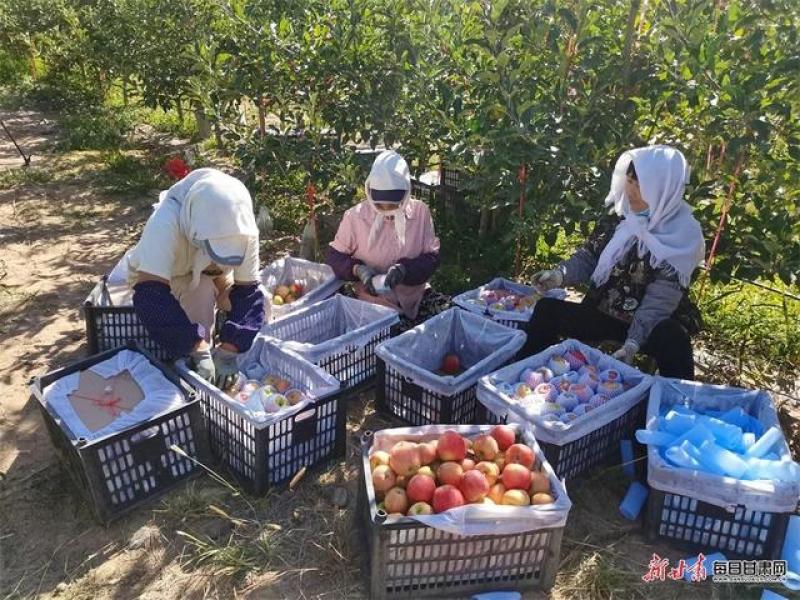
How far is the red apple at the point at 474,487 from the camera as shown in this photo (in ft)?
7.13

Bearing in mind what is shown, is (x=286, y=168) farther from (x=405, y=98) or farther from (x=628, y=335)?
(x=628, y=335)

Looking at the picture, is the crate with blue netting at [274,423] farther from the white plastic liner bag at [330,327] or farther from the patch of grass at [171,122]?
the patch of grass at [171,122]

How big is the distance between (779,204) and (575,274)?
3.22ft

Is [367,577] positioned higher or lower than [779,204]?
lower

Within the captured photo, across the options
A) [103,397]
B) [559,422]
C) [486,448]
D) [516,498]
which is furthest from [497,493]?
[103,397]

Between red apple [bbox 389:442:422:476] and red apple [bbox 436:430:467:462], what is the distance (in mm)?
93

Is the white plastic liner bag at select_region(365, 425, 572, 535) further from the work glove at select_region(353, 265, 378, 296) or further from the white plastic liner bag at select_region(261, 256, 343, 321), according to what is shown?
the white plastic liner bag at select_region(261, 256, 343, 321)

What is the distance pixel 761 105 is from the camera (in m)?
2.85

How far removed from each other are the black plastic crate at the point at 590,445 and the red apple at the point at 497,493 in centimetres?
38

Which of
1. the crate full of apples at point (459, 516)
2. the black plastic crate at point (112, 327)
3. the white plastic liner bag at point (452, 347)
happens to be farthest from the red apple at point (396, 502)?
the black plastic crate at point (112, 327)

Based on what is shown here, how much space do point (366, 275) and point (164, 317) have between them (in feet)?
3.83

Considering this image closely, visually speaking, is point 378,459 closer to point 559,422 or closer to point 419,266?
point 559,422

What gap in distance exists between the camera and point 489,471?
228 cm

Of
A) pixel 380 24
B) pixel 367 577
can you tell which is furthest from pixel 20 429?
pixel 380 24
